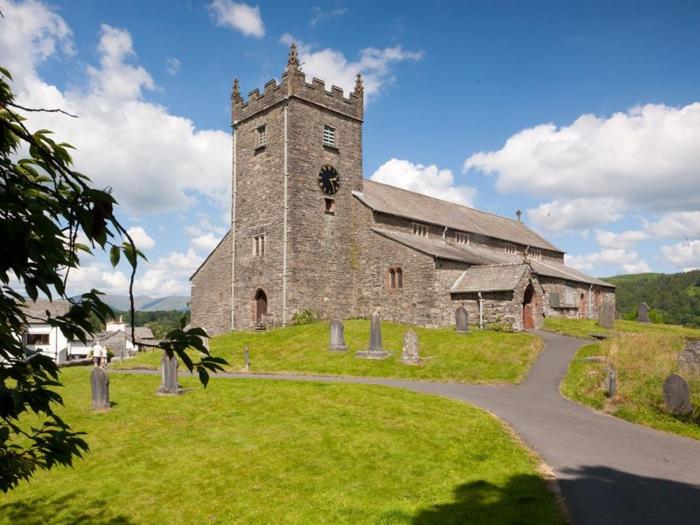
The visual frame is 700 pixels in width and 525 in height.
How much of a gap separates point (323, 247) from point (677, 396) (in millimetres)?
22454

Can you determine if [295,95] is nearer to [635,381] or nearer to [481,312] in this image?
[481,312]

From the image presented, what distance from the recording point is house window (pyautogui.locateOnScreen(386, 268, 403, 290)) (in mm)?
31422

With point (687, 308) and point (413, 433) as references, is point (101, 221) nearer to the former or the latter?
point (413, 433)

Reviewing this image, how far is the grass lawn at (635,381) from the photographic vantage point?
12.7 metres

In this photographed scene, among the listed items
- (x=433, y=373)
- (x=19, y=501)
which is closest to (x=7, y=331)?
(x=19, y=501)

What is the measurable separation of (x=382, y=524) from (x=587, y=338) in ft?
74.4

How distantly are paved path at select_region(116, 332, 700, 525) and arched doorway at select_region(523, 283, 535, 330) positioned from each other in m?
12.5

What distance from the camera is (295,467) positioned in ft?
33.4

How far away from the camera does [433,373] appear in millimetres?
19422

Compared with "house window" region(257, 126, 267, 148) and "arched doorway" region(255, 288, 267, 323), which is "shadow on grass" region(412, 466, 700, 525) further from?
"house window" region(257, 126, 267, 148)

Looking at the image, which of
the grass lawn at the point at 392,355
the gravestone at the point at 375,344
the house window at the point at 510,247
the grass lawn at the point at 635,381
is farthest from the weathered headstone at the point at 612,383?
the house window at the point at 510,247

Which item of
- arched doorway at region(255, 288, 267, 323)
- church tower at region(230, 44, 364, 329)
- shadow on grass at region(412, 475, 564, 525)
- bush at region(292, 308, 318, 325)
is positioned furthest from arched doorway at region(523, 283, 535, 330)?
shadow on grass at region(412, 475, 564, 525)

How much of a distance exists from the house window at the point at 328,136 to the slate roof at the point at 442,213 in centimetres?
372

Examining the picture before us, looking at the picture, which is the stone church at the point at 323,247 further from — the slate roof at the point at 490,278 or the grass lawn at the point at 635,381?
the grass lawn at the point at 635,381
